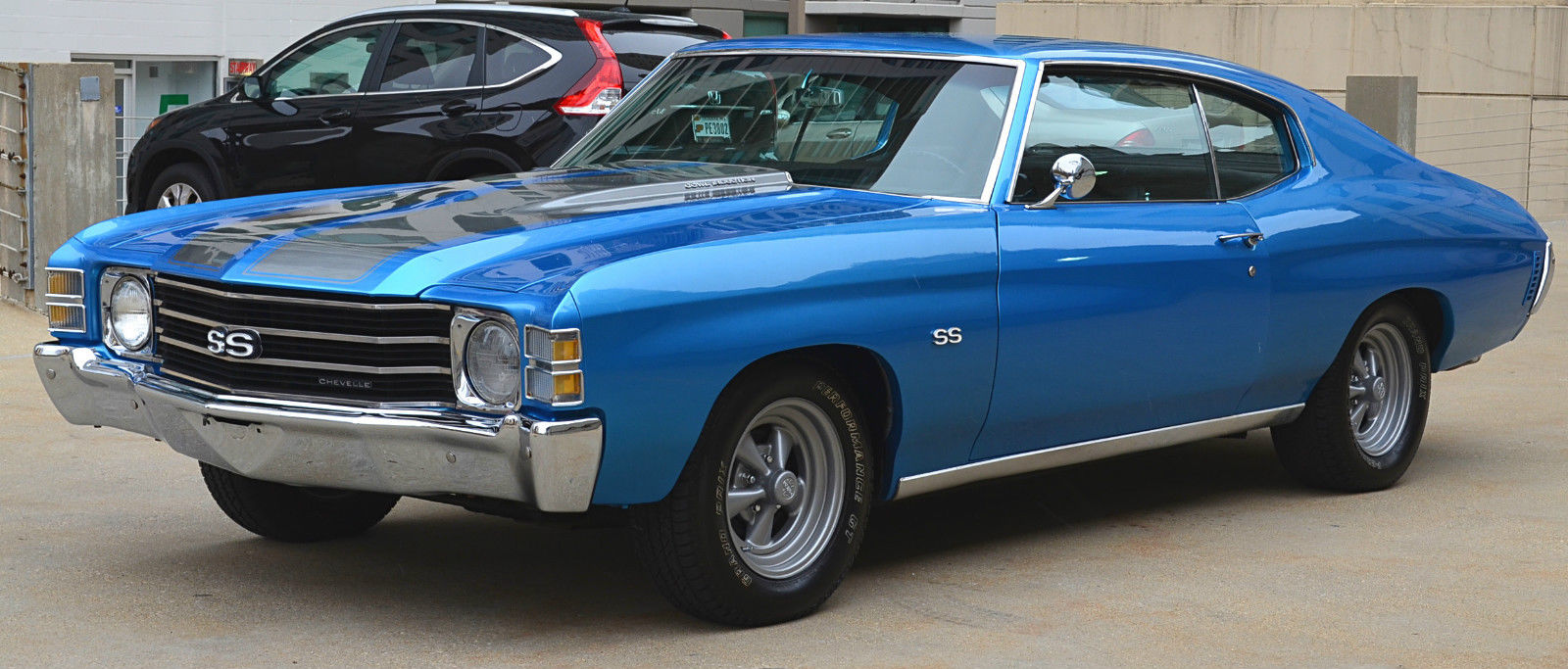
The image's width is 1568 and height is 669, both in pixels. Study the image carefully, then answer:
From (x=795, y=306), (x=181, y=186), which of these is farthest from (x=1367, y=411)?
(x=181, y=186)

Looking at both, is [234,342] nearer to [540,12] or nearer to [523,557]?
[523,557]

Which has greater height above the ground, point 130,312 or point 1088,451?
point 130,312

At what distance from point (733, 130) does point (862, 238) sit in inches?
41.5

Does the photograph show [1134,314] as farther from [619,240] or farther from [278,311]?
[278,311]

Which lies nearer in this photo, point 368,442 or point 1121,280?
point 368,442

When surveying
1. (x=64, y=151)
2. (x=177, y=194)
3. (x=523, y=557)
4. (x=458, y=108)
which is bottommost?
(x=523, y=557)

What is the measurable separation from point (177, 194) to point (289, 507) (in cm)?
656

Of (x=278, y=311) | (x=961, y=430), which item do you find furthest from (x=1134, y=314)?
(x=278, y=311)

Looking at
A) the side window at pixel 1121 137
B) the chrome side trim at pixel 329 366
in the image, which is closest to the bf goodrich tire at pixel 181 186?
the side window at pixel 1121 137

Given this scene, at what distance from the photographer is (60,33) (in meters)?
17.5

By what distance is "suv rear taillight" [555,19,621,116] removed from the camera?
10352 millimetres

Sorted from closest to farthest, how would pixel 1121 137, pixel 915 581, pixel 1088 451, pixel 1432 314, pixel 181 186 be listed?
pixel 915 581 → pixel 1088 451 → pixel 1121 137 → pixel 1432 314 → pixel 181 186

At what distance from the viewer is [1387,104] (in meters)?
15.1

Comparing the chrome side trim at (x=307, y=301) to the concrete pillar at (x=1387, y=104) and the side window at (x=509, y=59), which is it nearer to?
the side window at (x=509, y=59)
